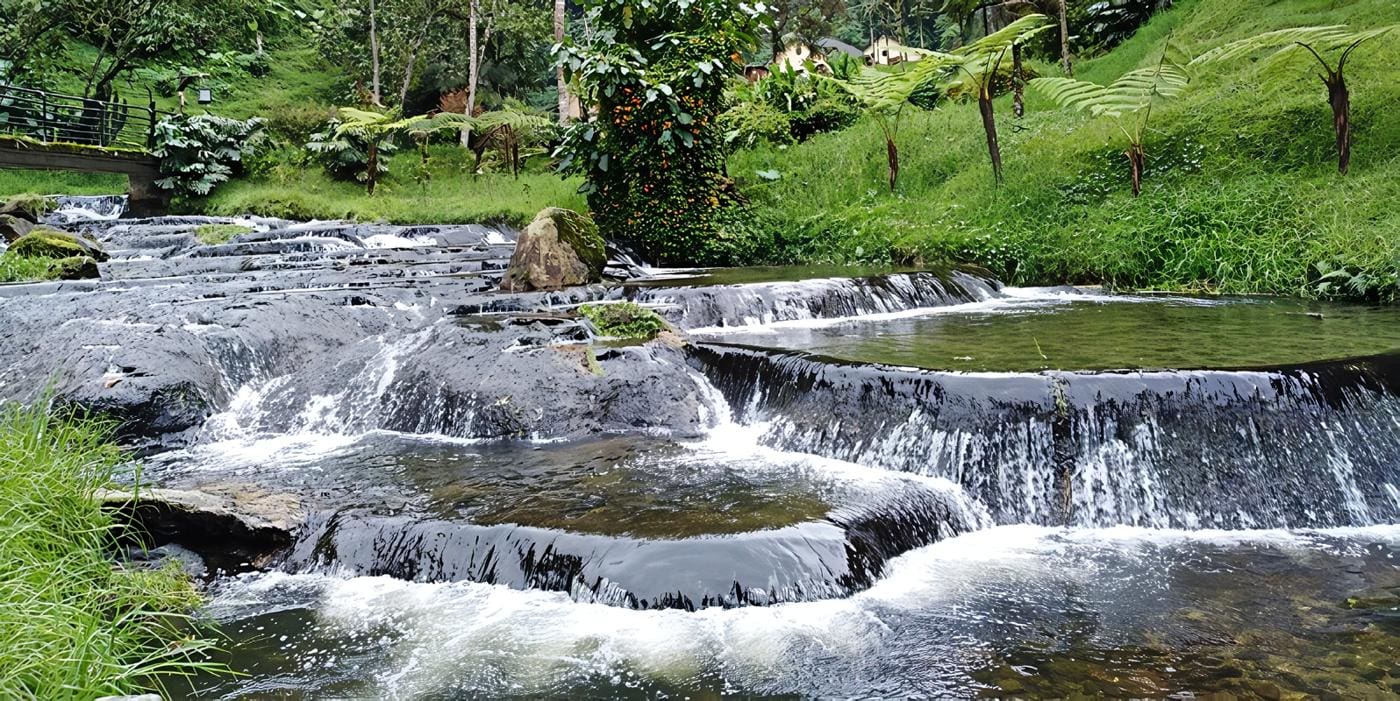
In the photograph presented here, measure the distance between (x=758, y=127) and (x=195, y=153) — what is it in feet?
44.7

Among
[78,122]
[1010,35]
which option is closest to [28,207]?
[78,122]

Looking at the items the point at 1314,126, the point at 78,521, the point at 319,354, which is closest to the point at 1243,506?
the point at 78,521

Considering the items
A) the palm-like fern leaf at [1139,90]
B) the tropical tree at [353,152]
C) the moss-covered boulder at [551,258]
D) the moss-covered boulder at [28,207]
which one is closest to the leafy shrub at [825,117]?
the palm-like fern leaf at [1139,90]

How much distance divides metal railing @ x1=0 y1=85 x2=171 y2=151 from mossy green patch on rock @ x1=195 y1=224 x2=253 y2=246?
21.1ft

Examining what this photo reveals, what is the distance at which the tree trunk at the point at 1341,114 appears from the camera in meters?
9.80

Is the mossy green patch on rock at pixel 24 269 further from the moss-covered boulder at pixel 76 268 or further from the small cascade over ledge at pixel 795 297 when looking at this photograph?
the small cascade over ledge at pixel 795 297

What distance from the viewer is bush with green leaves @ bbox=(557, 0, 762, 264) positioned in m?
12.4

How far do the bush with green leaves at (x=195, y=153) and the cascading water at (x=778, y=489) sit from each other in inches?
523

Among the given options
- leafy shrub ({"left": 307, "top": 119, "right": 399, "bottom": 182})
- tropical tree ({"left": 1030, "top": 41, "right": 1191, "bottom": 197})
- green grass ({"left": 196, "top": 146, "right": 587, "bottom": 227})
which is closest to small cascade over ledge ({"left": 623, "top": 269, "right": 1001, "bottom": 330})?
tropical tree ({"left": 1030, "top": 41, "right": 1191, "bottom": 197})

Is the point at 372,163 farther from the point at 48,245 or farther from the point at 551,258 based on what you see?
the point at 551,258

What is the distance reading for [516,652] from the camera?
3580mm

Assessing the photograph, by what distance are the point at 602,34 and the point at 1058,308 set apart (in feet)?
26.2

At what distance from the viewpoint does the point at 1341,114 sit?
32.2 feet

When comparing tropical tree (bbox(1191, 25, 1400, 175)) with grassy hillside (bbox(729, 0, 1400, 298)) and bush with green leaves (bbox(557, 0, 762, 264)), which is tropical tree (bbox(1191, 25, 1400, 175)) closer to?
grassy hillside (bbox(729, 0, 1400, 298))
